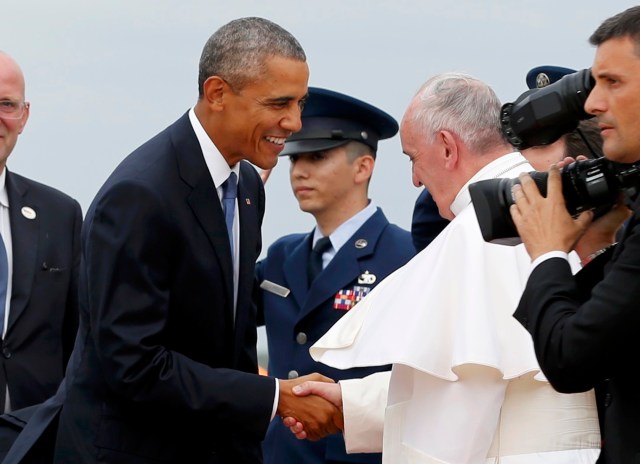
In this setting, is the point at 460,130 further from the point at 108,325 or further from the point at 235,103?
the point at 108,325

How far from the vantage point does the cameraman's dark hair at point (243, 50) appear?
3.75 meters

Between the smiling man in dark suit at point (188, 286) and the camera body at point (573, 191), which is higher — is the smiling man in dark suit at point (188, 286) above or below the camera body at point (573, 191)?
below

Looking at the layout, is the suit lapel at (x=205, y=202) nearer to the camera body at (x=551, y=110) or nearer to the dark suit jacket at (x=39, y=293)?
the camera body at (x=551, y=110)

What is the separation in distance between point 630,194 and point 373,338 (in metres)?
A: 0.87

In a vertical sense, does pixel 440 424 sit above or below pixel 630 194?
below

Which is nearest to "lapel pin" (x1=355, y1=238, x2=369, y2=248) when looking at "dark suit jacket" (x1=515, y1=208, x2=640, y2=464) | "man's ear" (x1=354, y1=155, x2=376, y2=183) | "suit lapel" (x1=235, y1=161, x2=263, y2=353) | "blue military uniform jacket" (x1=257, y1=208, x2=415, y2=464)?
"blue military uniform jacket" (x1=257, y1=208, x2=415, y2=464)

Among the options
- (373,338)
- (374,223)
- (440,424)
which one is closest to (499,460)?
(440,424)

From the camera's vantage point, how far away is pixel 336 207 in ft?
16.3

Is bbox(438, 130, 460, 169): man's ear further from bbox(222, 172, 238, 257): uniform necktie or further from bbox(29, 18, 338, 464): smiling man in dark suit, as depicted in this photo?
bbox(222, 172, 238, 257): uniform necktie

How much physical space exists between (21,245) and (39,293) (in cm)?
19

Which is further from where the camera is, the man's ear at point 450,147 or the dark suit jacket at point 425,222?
the dark suit jacket at point 425,222

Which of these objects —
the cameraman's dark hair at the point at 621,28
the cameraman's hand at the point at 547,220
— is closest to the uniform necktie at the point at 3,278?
the cameraman's hand at the point at 547,220

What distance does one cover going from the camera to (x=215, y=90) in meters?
3.76

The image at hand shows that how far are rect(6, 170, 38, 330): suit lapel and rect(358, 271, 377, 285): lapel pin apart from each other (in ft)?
3.84
